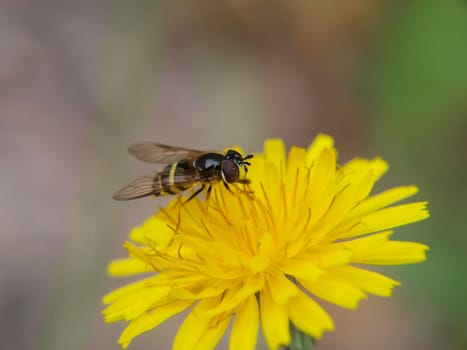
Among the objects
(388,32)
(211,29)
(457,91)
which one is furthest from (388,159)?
(211,29)

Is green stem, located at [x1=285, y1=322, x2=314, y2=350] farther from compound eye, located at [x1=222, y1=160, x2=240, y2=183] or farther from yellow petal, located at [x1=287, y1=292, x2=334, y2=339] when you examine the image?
compound eye, located at [x1=222, y1=160, x2=240, y2=183]

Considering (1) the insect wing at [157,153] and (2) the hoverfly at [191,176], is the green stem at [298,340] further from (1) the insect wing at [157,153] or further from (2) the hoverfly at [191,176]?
(1) the insect wing at [157,153]

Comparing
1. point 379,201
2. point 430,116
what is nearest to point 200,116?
point 430,116

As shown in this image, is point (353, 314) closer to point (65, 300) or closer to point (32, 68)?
point (65, 300)

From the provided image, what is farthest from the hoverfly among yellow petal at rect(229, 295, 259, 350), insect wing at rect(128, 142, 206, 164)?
yellow petal at rect(229, 295, 259, 350)

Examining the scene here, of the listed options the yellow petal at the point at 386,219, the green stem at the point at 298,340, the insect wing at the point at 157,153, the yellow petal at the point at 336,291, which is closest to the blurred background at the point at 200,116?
the yellow petal at the point at 386,219

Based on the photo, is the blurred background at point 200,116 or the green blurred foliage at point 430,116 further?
the blurred background at point 200,116
